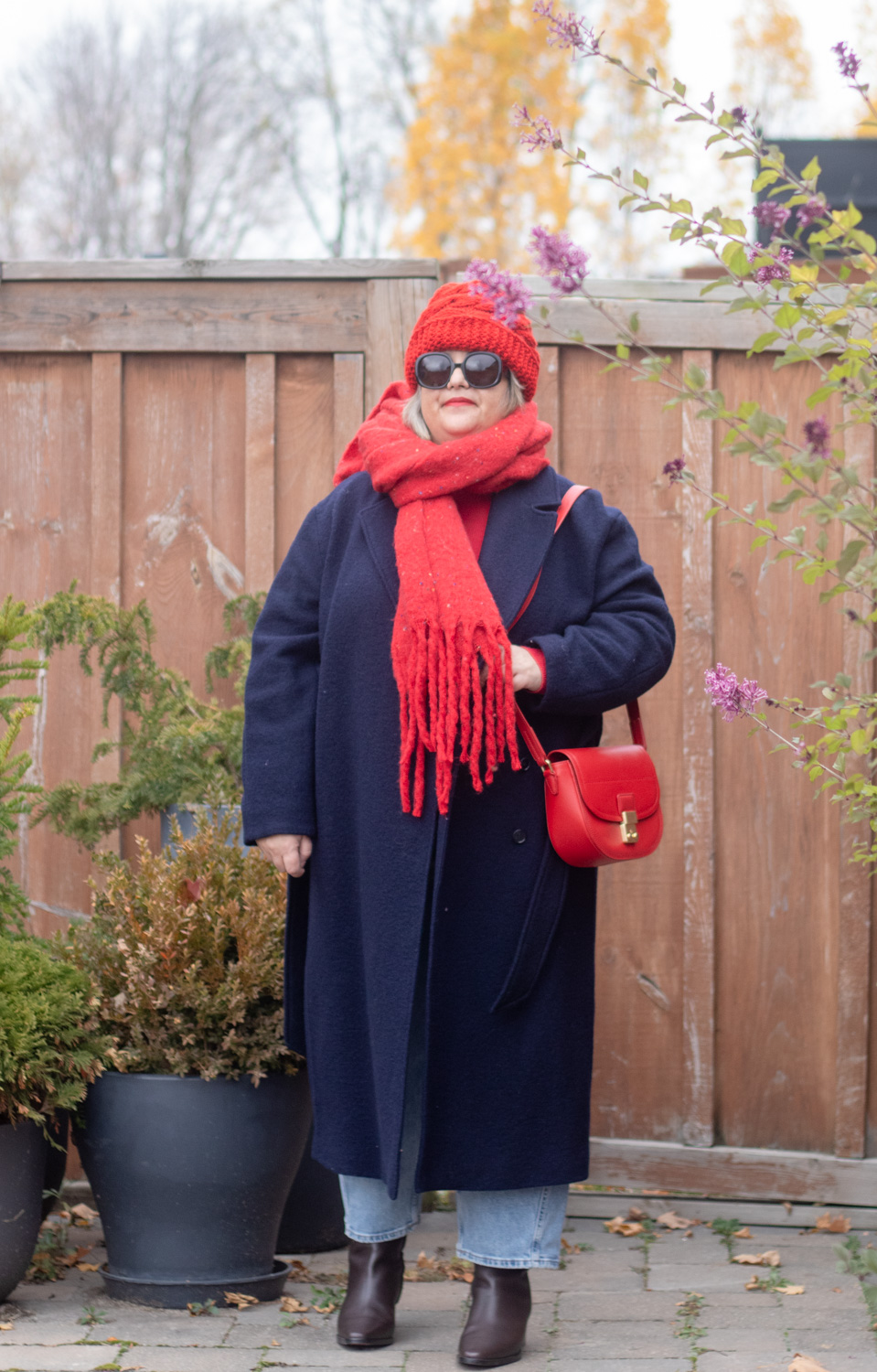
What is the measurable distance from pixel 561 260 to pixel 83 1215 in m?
2.61

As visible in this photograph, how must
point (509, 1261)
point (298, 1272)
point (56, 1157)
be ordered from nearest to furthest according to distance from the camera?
point (509, 1261) < point (56, 1157) < point (298, 1272)

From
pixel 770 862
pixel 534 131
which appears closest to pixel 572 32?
pixel 534 131

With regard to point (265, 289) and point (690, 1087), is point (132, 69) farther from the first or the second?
point (690, 1087)

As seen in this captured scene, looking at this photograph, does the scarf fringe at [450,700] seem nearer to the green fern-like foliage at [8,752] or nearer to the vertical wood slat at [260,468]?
the green fern-like foliage at [8,752]

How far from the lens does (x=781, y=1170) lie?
336 centimetres

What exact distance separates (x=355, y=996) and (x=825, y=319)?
1443 millimetres

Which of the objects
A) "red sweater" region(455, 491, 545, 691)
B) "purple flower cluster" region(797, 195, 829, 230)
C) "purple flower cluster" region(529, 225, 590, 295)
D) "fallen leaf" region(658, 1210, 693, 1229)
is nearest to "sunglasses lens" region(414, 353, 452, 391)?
"red sweater" region(455, 491, 545, 691)

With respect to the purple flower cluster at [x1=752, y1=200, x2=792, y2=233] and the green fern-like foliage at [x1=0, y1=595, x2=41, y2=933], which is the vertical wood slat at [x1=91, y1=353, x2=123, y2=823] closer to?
the green fern-like foliage at [x1=0, y1=595, x2=41, y2=933]

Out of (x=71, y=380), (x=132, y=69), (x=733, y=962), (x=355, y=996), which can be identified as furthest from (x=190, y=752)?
(x=132, y=69)

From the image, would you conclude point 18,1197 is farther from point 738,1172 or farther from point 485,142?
point 485,142

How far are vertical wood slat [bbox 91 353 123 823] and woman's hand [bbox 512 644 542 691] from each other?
4.77ft

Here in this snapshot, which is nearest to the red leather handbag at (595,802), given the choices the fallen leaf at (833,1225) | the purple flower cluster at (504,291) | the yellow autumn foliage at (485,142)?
the purple flower cluster at (504,291)

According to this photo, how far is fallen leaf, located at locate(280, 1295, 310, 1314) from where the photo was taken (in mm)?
2697

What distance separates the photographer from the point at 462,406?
2545 mm
